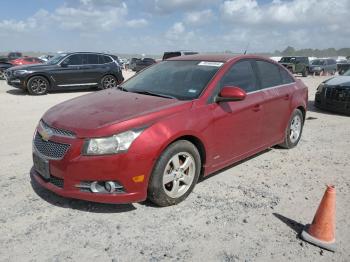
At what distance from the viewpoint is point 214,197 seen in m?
4.62

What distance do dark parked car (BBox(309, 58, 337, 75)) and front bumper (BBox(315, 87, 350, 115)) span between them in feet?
78.5

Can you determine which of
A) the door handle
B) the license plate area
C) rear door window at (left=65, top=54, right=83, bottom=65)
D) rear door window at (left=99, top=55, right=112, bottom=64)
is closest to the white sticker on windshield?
the door handle

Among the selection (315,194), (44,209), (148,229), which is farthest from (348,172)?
(44,209)

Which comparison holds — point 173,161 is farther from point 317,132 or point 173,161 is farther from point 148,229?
point 317,132

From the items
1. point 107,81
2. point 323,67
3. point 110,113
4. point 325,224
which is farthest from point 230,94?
point 323,67

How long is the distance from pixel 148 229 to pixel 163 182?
1.76ft

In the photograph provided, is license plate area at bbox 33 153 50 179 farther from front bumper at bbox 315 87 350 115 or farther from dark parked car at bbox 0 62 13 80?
dark parked car at bbox 0 62 13 80

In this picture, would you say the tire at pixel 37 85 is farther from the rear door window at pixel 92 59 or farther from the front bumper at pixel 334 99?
the front bumper at pixel 334 99

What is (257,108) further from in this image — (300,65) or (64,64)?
(300,65)

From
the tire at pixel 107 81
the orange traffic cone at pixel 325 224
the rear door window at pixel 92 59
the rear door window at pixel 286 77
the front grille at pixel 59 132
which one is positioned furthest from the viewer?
the tire at pixel 107 81

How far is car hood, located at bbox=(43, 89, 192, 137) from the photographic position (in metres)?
3.85

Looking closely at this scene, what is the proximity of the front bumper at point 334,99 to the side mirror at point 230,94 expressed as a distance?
693cm

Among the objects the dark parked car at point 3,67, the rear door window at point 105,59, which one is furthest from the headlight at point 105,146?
the dark parked car at point 3,67

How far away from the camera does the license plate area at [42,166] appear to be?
4055mm
